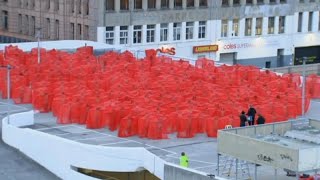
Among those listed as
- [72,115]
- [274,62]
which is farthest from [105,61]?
[274,62]

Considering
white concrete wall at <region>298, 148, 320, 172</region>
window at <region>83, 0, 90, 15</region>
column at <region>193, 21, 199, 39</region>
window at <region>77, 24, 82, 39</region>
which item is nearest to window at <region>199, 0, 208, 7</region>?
column at <region>193, 21, 199, 39</region>

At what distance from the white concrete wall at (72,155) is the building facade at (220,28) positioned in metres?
33.2

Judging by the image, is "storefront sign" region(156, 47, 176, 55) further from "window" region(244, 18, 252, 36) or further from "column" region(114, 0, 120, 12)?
"window" region(244, 18, 252, 36)

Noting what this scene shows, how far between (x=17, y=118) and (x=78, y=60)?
15.5m

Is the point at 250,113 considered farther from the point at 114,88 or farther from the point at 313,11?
the point at 313,11

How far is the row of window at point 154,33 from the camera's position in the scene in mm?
75387

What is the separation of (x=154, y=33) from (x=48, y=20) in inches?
380

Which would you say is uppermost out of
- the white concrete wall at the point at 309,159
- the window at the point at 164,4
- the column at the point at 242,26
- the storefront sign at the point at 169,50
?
the window at the point at 164,4

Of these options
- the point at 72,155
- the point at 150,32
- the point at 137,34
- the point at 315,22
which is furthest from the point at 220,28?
the point at 72,155

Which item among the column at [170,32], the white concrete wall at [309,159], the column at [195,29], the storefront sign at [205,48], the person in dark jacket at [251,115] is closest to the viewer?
the white concrete wall at [309,159]

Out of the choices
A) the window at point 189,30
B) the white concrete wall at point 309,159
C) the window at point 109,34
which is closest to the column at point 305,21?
the window at point 189,30

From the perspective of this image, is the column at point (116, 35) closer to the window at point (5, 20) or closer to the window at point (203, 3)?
the window at point (203, 3)

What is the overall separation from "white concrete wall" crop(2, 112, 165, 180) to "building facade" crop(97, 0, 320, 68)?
1308 inches

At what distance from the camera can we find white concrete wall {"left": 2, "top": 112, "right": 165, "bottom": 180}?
35.0 metres
